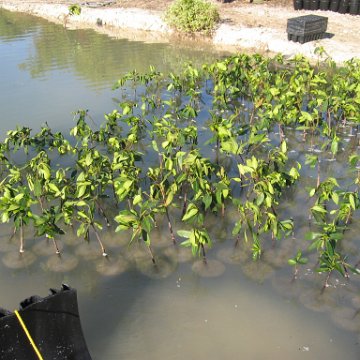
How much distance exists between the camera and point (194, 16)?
1739 cm

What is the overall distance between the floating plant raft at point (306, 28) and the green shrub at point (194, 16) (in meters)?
3.81

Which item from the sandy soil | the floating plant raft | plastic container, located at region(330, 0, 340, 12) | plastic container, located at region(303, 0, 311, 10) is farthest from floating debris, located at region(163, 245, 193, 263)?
plastic container, located at region(303, 0, 311, 10)

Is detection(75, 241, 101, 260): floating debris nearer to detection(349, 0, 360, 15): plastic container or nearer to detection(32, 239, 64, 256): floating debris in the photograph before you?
detection(32, 239, 64, 256): floating debris

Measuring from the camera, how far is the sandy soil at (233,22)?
1476 cm

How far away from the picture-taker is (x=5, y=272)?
5.30 meters

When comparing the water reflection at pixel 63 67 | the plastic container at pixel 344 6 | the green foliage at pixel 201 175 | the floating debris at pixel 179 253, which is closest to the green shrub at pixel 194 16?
the water reflection at pixel 63 67

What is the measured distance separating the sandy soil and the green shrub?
1.61 feet

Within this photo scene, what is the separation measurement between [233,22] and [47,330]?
55.6ft

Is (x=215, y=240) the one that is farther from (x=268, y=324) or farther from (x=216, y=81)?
(x=216, y=81)

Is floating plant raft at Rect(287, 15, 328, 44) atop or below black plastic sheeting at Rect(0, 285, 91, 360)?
atop

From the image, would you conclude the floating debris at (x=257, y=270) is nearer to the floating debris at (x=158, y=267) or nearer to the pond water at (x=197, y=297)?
the pond water at (x=197, y=297)

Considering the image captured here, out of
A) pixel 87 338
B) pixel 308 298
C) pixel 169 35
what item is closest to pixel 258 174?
pixel 308 298

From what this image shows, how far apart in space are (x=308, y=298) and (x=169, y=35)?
51.0ft

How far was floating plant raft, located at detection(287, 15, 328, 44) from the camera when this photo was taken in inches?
560
